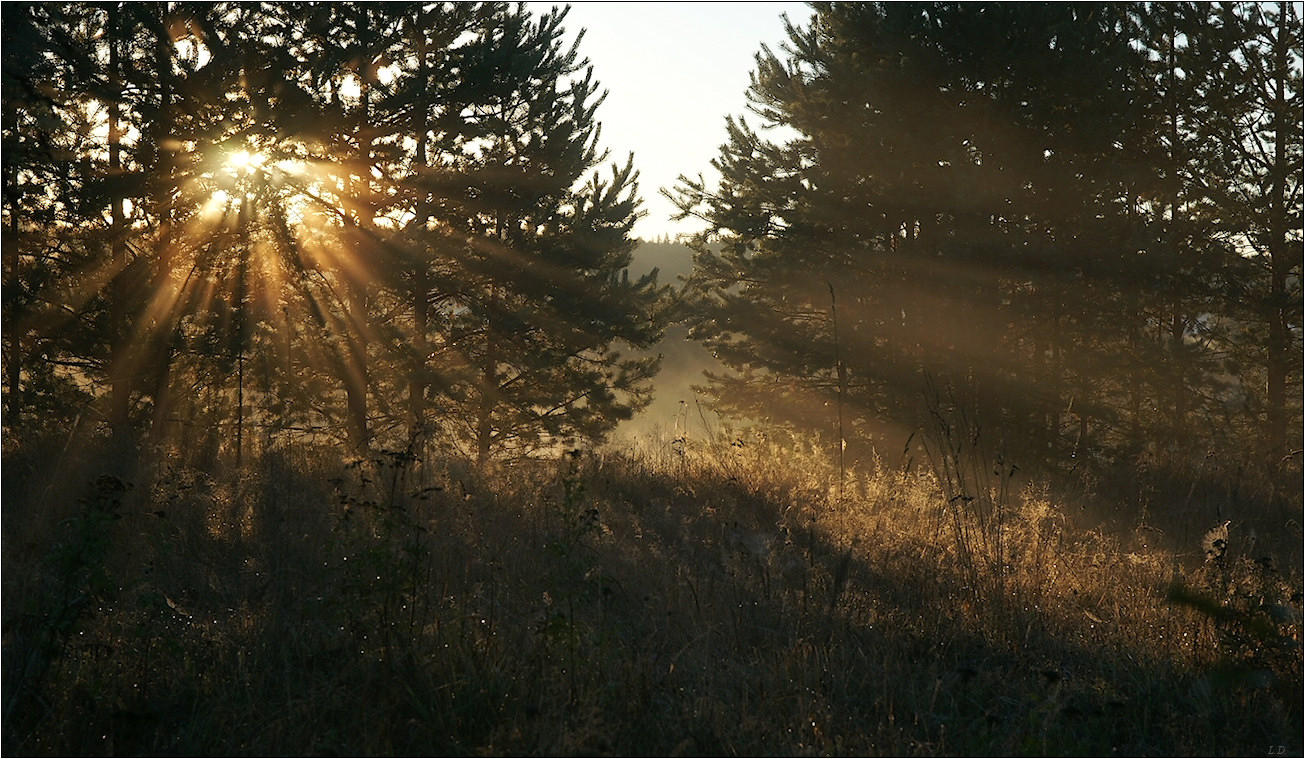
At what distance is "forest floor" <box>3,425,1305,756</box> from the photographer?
3.15 m

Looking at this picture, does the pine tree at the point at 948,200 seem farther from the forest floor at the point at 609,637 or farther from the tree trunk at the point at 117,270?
the tree trunk at the point at 117,270

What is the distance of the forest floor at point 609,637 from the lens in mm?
3150

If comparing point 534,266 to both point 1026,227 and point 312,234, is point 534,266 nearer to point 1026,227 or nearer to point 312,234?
point 312,234

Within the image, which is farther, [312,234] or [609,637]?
[312,234]

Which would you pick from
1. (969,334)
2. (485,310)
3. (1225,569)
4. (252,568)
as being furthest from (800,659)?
(485,310)

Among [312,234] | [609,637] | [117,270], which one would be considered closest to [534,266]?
[312,234]

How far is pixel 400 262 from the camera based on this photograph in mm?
13289

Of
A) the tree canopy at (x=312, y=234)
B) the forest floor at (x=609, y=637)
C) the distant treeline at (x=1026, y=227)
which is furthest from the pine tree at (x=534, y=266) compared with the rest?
the forest floor at (x=609, y=637)

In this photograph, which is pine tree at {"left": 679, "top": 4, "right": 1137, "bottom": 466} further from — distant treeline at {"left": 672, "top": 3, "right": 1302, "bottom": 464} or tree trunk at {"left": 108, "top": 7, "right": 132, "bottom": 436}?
tree trunk at {"left": 108, "top": 7, "right": 132, "bottom": 436}

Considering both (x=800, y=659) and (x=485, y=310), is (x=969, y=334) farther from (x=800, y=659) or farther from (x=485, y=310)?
(x=800, y=659)

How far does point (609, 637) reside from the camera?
12.3 feet

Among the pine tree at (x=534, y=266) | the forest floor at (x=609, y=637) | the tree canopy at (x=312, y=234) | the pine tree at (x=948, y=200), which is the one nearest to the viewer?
the forest floor at (x=609, y=637)

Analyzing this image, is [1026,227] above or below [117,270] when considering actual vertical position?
above

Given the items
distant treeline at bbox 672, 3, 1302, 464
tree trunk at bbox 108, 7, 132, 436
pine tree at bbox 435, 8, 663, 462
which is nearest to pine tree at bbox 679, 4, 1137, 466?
distant treeline at bbox 672, 3, 1302, 464
